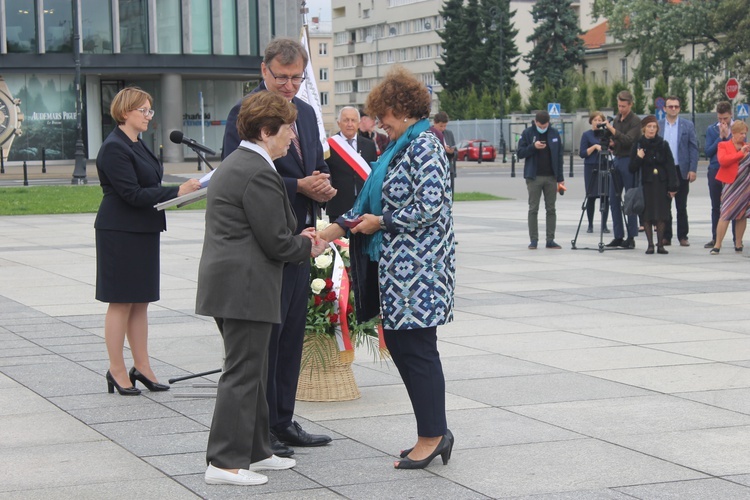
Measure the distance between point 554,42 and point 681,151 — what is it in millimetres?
75882

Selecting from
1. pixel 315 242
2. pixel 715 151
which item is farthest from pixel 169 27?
pixel 315 242

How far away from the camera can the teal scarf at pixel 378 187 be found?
555 cm

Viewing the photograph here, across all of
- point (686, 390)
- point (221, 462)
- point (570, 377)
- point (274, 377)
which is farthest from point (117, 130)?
point (686, 390)

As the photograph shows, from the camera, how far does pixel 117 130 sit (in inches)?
285

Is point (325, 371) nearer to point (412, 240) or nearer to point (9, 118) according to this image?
point (412, 240)

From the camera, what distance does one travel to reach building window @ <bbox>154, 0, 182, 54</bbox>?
5750 cm

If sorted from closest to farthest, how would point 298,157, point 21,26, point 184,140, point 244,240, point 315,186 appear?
1. point 244,240
2. point 315,186
3. point 298,157
4. point 184,140
5. point 21,26

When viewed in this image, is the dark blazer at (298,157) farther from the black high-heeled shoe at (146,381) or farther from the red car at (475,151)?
the red car at (475,151)

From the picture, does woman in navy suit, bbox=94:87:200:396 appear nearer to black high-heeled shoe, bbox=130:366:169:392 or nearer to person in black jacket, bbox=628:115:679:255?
black high-heeled shoe, bbox=130:366:169:392

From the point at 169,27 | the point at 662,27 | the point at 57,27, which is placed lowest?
the point at 57,27

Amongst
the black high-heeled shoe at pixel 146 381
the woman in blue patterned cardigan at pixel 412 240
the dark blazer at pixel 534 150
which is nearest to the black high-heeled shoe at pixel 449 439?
the woman in blue patterned cardigan at pixel 412 240

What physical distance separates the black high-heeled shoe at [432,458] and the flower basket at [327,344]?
5.00ft

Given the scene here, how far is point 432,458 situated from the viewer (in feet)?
18.0

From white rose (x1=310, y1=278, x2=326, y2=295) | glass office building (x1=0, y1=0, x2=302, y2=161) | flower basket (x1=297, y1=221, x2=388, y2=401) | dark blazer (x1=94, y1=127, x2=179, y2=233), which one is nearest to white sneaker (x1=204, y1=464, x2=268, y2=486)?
flower basket (x1=297, y1=221, x2=388, y2=401)
